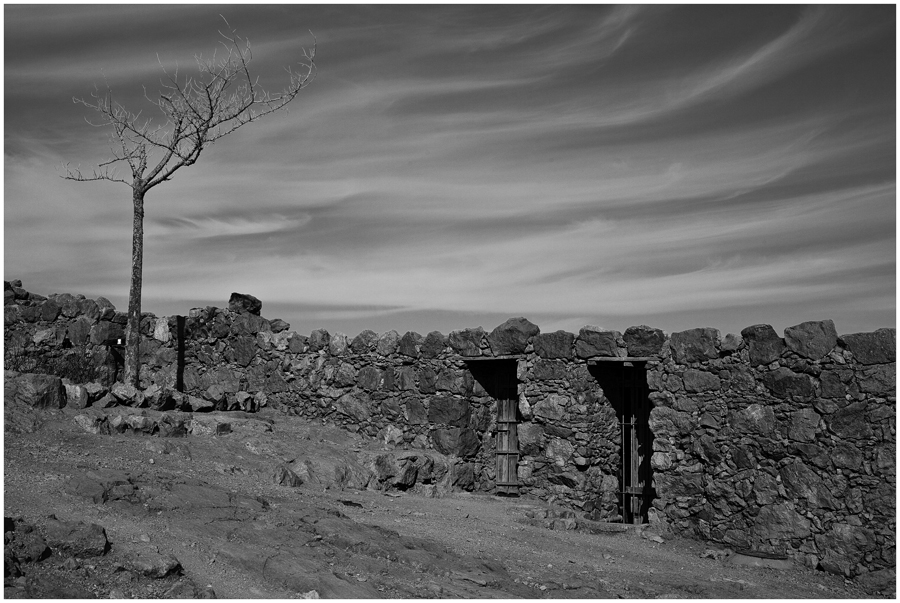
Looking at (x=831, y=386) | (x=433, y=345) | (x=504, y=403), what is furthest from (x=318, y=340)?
(x=831, y=386)

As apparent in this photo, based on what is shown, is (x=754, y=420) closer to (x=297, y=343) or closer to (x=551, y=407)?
(x=551, y=407)

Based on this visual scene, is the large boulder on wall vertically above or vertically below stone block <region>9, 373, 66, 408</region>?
above

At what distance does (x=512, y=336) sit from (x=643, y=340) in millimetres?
2059

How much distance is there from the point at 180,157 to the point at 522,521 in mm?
9359

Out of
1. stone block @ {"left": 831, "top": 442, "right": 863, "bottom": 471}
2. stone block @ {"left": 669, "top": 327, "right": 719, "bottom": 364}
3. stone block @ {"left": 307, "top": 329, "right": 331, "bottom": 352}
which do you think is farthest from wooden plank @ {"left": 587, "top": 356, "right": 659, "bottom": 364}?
stone block @ {"left": 307, "top": 329, "right": 331, "bottom": 352}

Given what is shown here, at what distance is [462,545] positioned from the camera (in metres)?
8.36

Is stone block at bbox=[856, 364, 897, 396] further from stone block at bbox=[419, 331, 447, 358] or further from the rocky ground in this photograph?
stone block at bbox=[419, 331, 447, 358]

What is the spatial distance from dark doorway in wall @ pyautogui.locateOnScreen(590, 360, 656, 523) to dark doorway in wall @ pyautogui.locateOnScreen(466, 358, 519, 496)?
1627mm

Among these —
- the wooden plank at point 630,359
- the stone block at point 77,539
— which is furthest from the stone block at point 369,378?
the stone block at point 77,539

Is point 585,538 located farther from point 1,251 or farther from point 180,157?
point 180,157

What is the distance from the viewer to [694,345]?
35.4 ft

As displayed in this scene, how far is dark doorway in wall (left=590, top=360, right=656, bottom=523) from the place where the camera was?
1214 centimetres

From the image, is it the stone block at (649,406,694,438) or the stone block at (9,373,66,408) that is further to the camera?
the stone block at (649,406,694,438)

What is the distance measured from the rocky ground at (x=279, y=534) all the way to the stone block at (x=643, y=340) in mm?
2448
